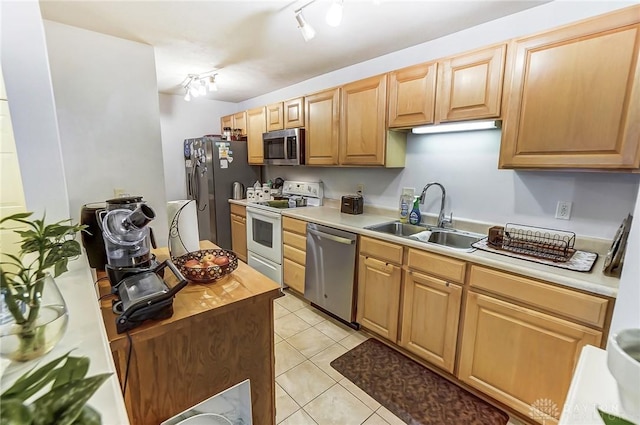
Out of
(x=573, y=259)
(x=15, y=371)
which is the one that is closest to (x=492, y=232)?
(x=573, y=259)

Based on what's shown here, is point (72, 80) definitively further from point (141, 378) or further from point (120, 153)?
point (141, 378)

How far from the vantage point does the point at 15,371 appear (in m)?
0.55

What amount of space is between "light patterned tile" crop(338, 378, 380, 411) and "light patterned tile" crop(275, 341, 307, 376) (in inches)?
14.1

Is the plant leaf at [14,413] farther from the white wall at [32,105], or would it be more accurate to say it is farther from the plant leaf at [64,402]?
the white wall at [32,105]

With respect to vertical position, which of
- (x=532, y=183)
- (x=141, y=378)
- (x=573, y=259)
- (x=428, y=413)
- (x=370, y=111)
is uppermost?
(x=370, y=111)

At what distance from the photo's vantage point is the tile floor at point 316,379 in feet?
5.31

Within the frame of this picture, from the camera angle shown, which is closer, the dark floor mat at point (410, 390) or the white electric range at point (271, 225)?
Result: the dark floor mat at point (410, 390)

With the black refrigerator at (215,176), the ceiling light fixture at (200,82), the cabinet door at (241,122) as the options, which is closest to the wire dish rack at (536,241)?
the ceiling light fixture at (200,82)

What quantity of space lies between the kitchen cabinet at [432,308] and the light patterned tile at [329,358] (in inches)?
18.7

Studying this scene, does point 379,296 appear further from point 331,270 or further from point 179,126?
point 179,126

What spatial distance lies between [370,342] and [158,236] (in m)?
2.03

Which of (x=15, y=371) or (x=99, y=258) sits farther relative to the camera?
(x=99, y=258)

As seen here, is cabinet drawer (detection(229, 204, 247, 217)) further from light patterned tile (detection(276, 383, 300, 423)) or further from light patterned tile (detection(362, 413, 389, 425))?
light patterned tile (detection(362, 413, 389, 425))

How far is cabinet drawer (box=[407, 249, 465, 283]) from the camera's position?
1.71 m
